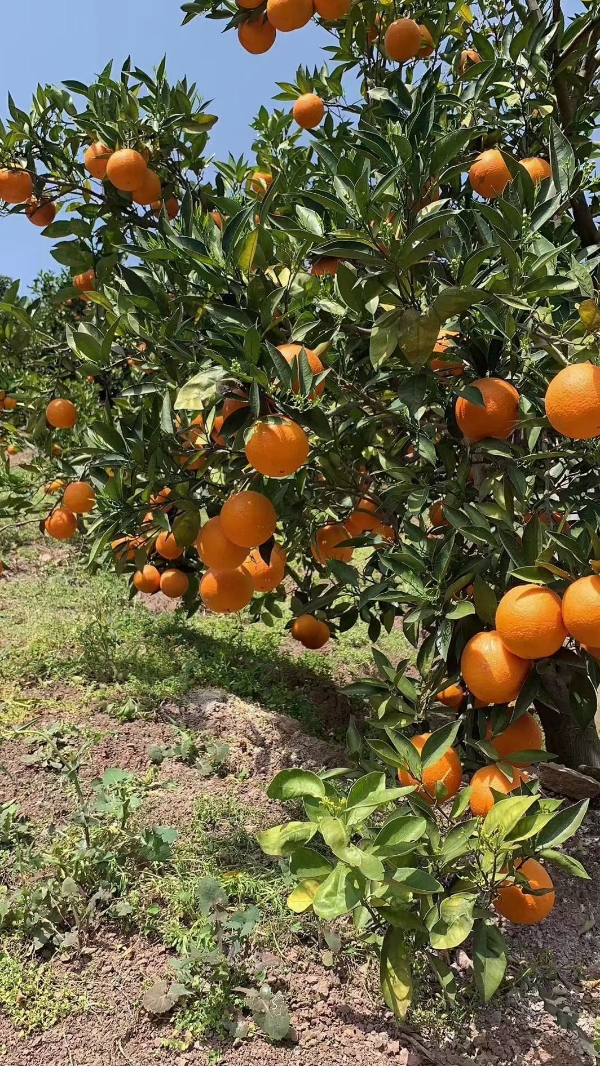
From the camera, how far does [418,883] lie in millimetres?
1103

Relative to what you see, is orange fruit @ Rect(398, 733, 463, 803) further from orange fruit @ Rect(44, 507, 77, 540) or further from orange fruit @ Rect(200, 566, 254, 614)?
orange fruit @ Rect(44, 507, 77, 540)

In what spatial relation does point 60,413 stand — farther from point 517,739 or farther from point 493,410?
point 517,739

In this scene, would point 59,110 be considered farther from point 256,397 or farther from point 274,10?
point 256,397

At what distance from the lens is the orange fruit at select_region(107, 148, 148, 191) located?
2.08 meters

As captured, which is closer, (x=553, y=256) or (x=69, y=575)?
(x=553, y=256)

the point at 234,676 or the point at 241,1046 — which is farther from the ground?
the point at 234,676

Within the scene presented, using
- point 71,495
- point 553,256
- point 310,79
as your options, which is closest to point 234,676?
point 71,495

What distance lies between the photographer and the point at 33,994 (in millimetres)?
1494

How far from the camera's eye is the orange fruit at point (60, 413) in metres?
2.44

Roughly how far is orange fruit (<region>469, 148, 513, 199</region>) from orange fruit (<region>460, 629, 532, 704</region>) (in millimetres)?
1297

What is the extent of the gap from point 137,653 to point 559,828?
7.00ft

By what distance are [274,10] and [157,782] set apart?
2.41 m

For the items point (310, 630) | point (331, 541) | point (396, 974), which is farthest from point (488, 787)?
point (310, 630)

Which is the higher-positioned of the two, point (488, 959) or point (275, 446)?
point (275, 446)
